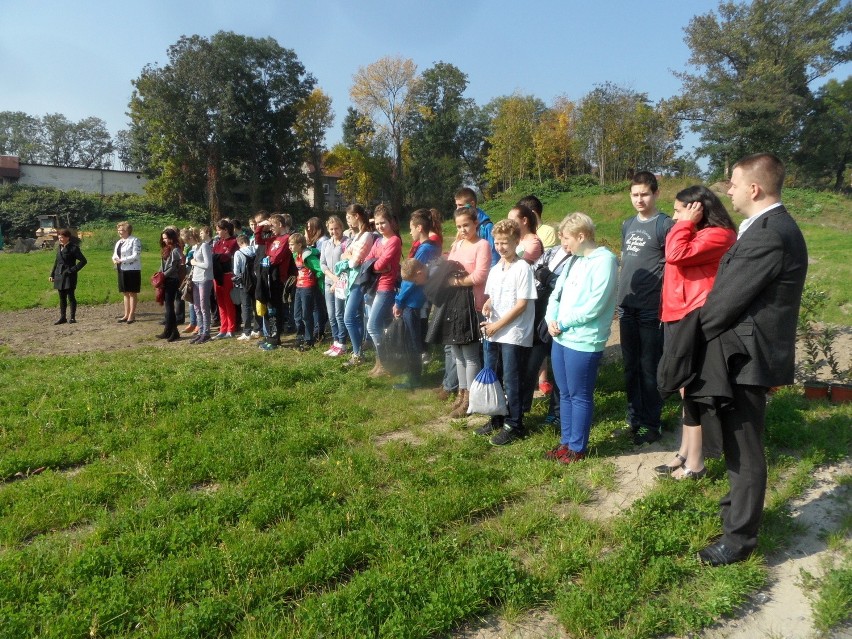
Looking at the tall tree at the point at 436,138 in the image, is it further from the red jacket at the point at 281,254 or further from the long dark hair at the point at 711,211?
the long dark hair at the point at 711,211

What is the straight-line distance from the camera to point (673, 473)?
4.14 meters

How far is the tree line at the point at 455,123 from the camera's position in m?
42.1

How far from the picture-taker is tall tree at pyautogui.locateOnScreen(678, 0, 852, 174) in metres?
40.1

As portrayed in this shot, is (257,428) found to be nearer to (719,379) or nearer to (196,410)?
(196,410)

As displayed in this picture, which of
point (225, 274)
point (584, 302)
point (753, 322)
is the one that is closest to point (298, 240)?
point (225, 274)

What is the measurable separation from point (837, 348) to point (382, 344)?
531 centimetres

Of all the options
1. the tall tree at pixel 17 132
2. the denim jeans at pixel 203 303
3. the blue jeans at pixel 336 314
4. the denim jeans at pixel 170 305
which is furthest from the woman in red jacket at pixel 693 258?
the tall tree at pixel 17 132

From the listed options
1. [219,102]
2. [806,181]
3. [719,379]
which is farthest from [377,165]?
[719,379]

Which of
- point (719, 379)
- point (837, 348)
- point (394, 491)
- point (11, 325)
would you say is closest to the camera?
point (719, 379)

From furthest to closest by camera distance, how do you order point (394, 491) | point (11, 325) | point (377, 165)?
1. point (377, 165)
2. point (11, 325)
3. point (394, 491)

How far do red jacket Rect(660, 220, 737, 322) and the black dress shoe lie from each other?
1.46 metres

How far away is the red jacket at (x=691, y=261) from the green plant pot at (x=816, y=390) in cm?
266

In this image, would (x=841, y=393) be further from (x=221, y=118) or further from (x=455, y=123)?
(x=455, y=123)

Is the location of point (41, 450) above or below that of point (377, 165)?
below
